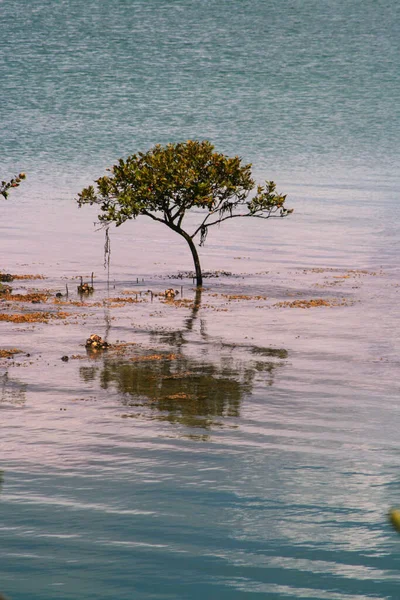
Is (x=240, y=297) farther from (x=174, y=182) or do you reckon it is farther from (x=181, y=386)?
(x=181, y=386)

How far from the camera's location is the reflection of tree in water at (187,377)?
30188mm

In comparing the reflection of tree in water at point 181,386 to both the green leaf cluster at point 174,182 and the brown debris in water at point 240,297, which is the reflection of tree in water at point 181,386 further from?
the brown debris in water at point 240,297

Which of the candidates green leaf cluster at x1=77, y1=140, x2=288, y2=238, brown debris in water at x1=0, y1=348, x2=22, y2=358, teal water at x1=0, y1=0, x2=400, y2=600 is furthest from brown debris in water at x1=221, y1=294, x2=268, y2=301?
brown debris in water at x1=0, y1=348, x2=22, y2=358

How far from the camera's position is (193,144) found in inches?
1971

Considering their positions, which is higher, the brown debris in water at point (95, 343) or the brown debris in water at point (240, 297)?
the brown debris in water at point (240, 297)

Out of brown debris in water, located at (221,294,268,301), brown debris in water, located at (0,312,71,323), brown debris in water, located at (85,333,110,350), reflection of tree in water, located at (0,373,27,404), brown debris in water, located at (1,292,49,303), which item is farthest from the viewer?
brown debris in water, located at (221,294,268,301)

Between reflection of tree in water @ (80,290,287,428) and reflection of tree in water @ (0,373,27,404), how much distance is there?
82.6 inches

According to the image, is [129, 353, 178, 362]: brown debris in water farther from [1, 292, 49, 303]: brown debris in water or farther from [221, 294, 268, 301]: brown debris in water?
[221, 294, 268, 301]: brown debris in water

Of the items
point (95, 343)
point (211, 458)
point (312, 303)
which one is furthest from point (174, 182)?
point (211, 458)

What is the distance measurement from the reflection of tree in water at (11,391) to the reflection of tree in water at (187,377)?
210 cm

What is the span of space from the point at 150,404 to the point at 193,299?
2085 centimetres

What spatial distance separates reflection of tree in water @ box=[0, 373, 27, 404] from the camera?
30656 mm

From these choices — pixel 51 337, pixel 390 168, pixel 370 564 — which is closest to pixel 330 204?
pixel 390 168

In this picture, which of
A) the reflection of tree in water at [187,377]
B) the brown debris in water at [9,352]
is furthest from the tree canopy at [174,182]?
the brown debris in water at [9,352]
